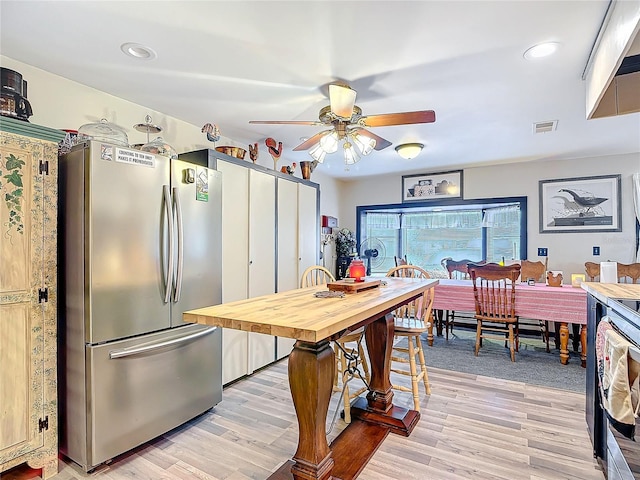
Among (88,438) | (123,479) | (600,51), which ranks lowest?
(123,479)

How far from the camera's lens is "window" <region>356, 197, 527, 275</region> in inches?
203

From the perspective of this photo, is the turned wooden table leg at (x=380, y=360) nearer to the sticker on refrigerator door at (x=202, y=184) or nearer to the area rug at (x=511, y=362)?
the area rug at (x=511, y=362)

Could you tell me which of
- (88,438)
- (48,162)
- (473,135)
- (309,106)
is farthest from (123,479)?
(473,135)

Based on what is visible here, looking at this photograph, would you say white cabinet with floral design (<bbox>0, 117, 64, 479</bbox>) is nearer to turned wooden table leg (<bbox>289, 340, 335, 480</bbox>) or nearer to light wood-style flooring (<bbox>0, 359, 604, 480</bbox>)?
light wood-style flooring (<bbox>0, 359, 604, 480</bbox>)

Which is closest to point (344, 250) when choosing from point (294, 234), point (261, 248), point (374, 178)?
point (374, 178)

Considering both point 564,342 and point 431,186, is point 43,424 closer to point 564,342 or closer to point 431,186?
point 564,342

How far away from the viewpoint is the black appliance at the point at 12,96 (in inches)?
71.0

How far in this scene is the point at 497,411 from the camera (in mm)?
2537

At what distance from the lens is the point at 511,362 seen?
11.7 feet

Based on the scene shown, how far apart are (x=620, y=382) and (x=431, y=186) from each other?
14.8 ft

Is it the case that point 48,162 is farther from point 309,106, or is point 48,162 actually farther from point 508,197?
point 508,197

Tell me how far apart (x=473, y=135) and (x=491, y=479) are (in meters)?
3.14

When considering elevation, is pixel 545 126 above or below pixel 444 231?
above

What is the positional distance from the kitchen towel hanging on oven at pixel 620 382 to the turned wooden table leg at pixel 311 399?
43.6 inches
